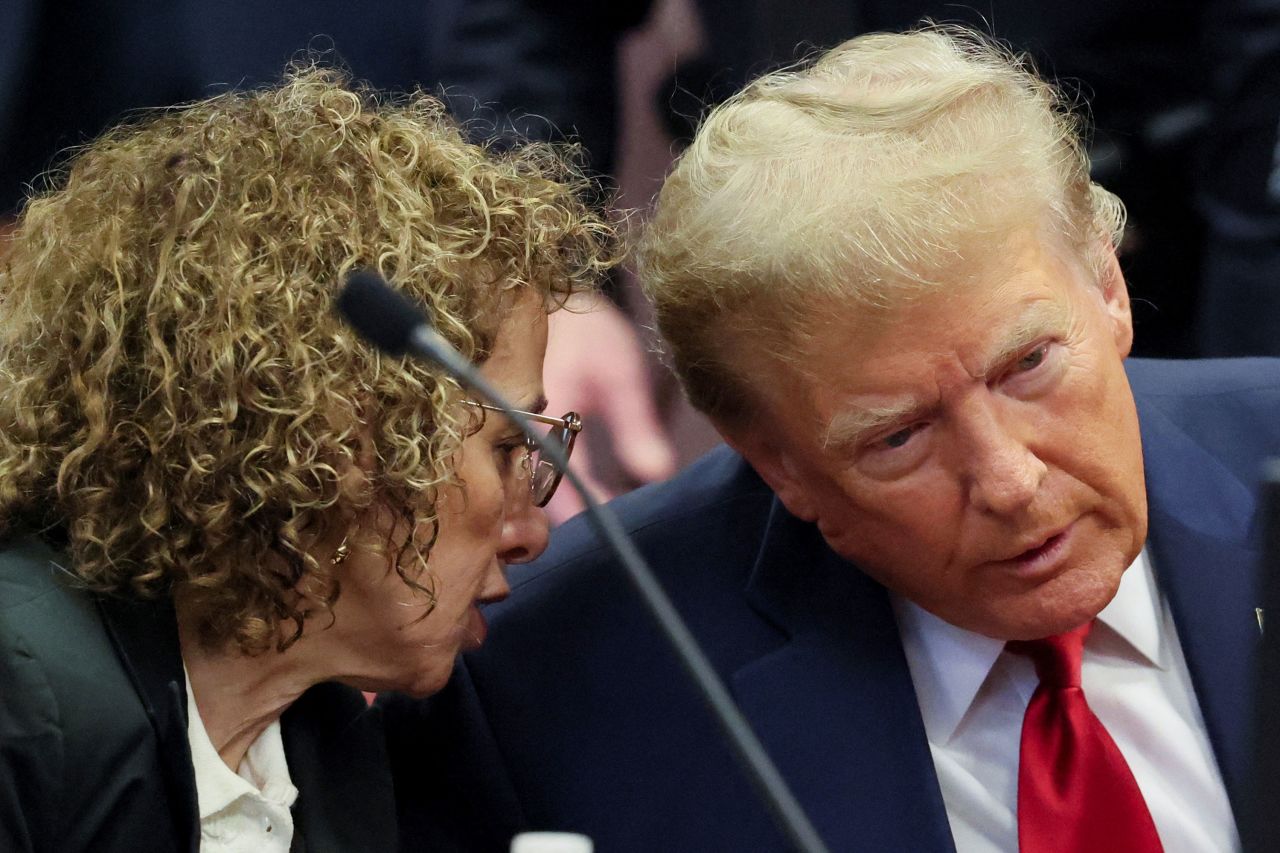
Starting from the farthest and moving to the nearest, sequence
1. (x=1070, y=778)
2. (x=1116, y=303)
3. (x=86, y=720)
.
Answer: (x=1116, y=303)
(x=1070, y=778)
(x=86, y=720)

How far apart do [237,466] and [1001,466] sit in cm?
78

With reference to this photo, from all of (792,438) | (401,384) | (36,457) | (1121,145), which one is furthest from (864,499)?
(1121,145)

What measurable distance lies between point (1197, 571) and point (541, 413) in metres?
0.78

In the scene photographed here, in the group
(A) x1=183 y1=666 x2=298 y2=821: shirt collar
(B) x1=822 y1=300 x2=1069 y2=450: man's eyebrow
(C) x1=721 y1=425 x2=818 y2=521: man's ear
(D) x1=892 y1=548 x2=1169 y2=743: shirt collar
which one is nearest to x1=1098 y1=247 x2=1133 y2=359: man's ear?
(B) x1=822 y1=300 x2=1069 y2=450: man's eyebrow

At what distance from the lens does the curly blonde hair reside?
1.57 metres

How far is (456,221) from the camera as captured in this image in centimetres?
172

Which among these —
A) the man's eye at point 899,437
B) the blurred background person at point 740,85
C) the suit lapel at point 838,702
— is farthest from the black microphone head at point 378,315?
the blurred background person at point 740,85

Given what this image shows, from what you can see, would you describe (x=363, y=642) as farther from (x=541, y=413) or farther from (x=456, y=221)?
(x=456, y=221)

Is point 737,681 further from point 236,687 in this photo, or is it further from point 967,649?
point 236,687

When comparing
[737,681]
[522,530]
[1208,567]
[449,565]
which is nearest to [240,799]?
[449,565]

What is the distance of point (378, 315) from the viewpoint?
1.09 meters

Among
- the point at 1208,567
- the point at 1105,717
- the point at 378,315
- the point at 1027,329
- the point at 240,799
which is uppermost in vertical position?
the point at 378,315

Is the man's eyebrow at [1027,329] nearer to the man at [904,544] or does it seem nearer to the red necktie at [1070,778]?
the man at [904,544]

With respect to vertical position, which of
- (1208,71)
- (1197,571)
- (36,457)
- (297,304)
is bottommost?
(1197,571)
